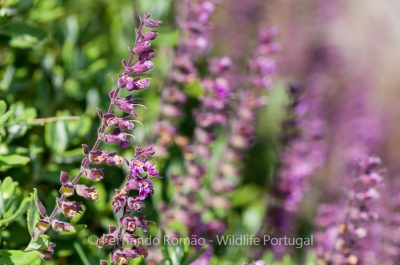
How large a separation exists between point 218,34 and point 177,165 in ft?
7.97

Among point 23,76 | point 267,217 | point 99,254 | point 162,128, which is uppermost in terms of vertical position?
point 23,76

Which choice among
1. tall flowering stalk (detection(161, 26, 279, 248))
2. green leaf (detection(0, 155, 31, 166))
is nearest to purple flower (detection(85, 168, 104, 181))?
green leaf (detection(0, 155, 31, 166))

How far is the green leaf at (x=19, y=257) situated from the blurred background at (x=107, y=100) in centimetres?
12

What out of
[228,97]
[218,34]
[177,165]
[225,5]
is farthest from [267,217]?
[225,5]

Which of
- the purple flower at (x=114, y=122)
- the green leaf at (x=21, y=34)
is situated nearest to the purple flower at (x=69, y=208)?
the purple flower at (x=114, y=122)

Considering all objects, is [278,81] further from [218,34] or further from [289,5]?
[289,5]

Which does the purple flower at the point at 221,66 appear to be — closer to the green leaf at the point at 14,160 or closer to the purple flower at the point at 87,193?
the green leaf at the point at 14,160

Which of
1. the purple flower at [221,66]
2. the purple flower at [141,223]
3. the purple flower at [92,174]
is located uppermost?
the purple flower at [221,66]

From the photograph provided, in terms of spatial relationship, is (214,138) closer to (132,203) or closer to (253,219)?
(253,219)

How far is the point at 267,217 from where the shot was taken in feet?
10.2

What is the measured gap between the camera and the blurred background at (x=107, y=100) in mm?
2418

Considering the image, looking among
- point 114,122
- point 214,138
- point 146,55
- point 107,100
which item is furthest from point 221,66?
point 114,122

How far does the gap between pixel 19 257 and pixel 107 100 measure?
47.7 inches

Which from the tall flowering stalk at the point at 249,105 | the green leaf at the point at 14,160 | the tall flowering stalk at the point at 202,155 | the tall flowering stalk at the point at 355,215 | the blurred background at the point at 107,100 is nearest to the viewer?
the green leaf at the point at 14,160
